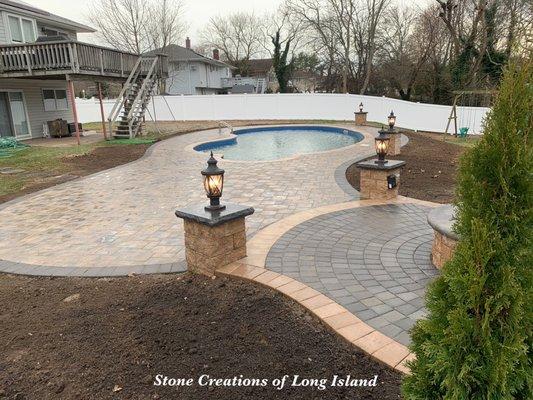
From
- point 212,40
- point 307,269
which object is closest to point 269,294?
point 307,269

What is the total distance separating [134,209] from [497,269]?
5.75 metres

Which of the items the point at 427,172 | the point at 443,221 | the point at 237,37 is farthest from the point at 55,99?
the point at 237,37

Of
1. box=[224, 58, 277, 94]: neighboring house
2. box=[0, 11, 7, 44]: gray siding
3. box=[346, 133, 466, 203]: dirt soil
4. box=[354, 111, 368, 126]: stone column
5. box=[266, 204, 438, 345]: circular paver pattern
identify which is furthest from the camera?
box=[224, 58, 277, 94]: neighboring house

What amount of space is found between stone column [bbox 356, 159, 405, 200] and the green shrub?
14.7 ft

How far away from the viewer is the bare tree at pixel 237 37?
43.7m

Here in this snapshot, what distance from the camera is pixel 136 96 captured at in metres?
15.7

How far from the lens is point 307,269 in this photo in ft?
12.4

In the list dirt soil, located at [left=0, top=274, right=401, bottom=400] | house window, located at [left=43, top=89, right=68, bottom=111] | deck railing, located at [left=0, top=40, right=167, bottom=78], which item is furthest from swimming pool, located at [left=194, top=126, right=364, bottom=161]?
dirt soil, located at [left=0, top=274, right=401, bottom=400]

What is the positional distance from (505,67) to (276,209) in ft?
14.8

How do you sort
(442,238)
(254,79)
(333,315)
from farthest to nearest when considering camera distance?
(254,79), (442,238), (333,315)

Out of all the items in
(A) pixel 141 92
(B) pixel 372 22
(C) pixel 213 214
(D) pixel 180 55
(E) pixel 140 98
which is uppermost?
(B) pixel 372 22

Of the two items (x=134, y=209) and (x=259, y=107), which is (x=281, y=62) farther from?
(x=134, y=209)

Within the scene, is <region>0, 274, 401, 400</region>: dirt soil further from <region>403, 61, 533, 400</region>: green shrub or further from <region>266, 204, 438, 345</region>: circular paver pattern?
<region>403, 61, 533, 400</region>: green shrub

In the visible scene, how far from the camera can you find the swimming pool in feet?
42.9
